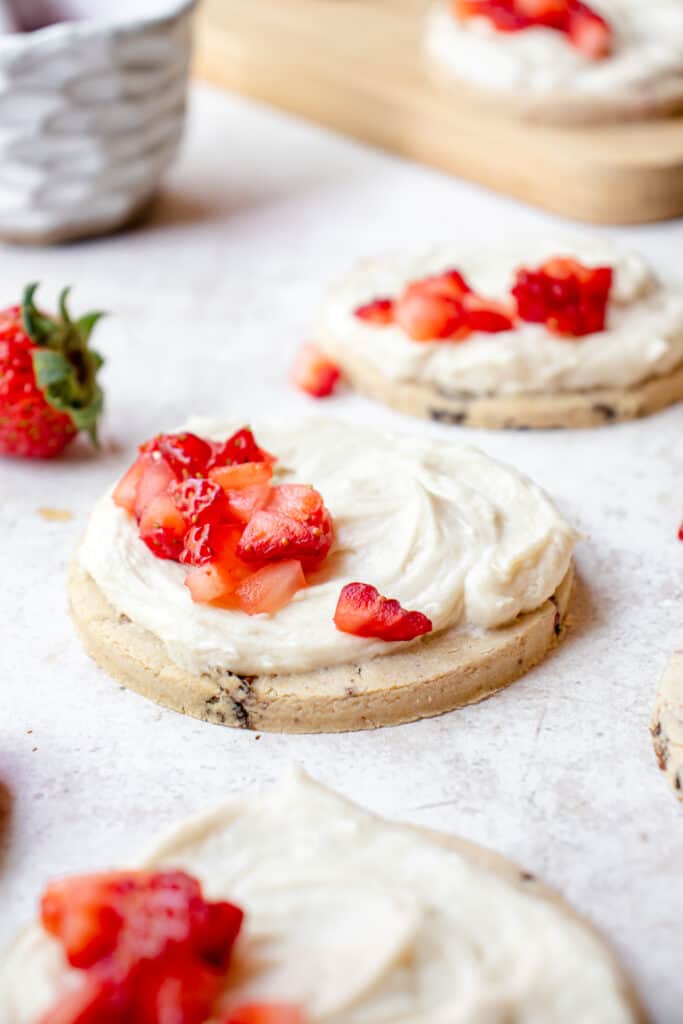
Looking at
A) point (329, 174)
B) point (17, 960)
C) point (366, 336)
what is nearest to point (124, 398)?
point (366, 336)

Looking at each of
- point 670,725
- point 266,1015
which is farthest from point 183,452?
point 266,1015

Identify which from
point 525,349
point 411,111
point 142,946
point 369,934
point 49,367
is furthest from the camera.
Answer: point 411,111

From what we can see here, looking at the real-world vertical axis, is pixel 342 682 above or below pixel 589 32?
below

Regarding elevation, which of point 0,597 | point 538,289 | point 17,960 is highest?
point 538,289

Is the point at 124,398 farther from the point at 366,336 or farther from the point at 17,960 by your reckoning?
the point at 17,960

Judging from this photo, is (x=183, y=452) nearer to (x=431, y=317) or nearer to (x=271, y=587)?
(x=271, y=587)

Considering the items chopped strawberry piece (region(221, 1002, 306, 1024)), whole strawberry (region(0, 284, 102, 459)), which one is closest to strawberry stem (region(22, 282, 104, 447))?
whole strawberry (region(0, 284, 102, 459))

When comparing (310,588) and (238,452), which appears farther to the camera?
(238,452)
